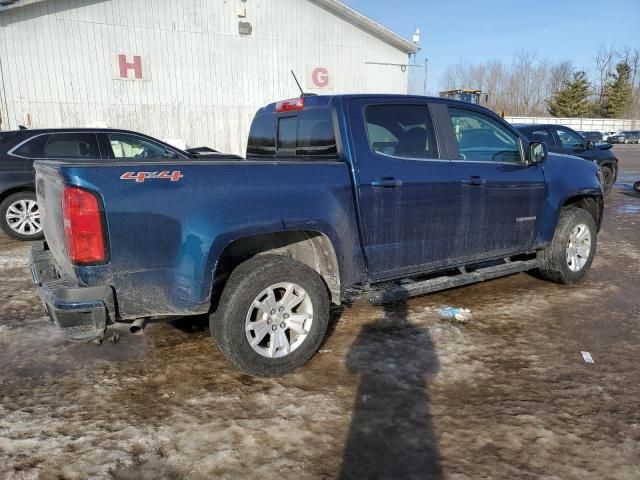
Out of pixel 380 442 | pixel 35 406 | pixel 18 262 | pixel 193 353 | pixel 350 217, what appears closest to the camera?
pixel 380 442

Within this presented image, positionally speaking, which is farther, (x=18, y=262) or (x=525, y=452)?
(x=18, y=262)

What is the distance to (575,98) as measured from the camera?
68.9m

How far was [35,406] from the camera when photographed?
10.5 ft

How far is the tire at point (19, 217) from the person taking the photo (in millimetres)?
7793

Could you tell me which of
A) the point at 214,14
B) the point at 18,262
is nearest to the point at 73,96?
the point at 214,14

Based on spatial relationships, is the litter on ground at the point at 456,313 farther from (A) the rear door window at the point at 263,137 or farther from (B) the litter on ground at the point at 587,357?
(A) the rear door window at the point at 263,137

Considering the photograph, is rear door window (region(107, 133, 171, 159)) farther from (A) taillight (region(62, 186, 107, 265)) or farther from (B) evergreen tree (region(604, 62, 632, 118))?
(B) evergreen tree (region(604, 62, 632, 118))

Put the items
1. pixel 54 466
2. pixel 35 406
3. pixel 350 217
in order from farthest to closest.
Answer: pixel 350 217 < pixel 35 406 < pixel 54 466

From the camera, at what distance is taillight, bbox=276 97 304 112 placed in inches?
168

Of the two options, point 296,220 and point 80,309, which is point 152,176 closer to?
point 80,309

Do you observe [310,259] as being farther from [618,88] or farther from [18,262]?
[618,88]

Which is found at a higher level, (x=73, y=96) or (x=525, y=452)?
(x=73, y=96)

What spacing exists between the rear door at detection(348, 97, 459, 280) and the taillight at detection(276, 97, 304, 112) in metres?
0.54

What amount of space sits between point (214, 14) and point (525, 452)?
17.1 meters
